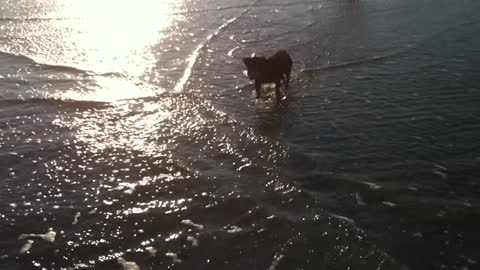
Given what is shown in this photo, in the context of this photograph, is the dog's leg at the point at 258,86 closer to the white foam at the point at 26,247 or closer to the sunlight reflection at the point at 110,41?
the sunlight reflection at the point at 110,41

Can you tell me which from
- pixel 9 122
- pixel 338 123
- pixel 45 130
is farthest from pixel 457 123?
pixel 9 122

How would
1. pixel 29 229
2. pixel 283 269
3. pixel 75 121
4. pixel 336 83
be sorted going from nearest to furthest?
pixel 283 269, pixel 29 229, pixel 75 121, pixel 336 83

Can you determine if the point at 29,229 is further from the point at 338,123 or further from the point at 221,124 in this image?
the point at 338,123

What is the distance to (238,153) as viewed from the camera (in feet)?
24.2

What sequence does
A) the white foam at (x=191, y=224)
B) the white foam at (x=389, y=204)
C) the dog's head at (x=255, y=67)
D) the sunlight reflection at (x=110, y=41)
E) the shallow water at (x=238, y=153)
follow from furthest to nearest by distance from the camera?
the sunlight reflection at (x=110, y=41) < the dog's head at (x=255, y=67) < the white foam at (x=389, y=204) < the white foam at (x=191, y=224) < the shallow water at (x=238, y=153)

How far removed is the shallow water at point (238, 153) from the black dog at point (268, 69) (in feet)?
1.35

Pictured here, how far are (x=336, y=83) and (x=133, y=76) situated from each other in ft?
14.2

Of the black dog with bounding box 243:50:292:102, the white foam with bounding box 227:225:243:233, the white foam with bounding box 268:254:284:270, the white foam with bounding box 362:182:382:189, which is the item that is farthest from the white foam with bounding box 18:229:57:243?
the black dog with bounding box 243:50:292:102

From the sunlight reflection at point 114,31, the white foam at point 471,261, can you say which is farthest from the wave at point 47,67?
the white foam at point 471,261

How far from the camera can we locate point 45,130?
329 inches

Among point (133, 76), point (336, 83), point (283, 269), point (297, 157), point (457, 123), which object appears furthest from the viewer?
point (133, 76)

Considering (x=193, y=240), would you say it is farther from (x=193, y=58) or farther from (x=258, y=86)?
(x=193, y=58)

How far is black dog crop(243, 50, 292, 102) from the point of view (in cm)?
917

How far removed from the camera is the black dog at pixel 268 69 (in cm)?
917
